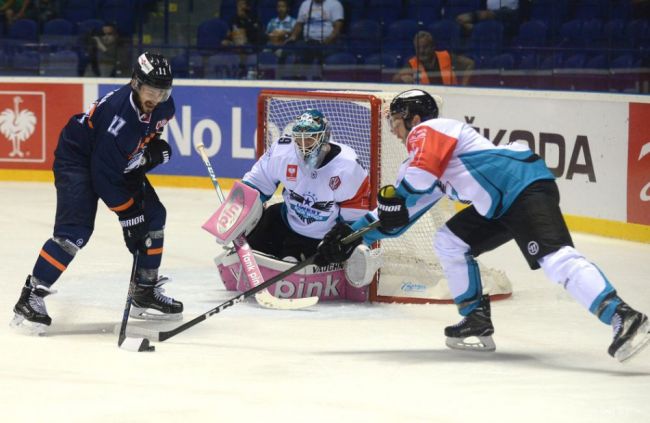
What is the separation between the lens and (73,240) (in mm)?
4703

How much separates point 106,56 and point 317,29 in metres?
1.78

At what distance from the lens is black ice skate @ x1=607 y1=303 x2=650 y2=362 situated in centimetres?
401

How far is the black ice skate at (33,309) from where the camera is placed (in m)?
4.72

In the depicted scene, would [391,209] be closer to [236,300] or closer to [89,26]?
[236,300]

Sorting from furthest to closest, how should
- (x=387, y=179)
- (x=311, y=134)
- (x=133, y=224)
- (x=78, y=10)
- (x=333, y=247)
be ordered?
(x=78, y=10) → (x=387, y=179) → (x=311, y=134) → (x=133, y=224) → (x=333, y=247)

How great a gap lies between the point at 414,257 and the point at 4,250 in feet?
7.87

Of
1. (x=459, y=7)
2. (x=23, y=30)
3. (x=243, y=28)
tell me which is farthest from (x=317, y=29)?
(x=23, y=30)

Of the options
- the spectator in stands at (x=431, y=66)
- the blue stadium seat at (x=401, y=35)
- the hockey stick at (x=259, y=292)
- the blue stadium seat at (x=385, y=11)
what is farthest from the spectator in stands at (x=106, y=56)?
the hockey stick at (x=259, y=292)

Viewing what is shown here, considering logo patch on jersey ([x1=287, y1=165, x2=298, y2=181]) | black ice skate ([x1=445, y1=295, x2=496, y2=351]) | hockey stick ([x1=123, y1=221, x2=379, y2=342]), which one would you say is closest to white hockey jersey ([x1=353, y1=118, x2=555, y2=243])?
hockey stick ([x1=123, y1=221, x2=379, y2=342])

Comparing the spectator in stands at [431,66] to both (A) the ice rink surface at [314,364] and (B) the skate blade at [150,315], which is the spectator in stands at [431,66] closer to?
(A) the ice rink surface at [314,364]

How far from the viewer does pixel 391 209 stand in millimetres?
4359

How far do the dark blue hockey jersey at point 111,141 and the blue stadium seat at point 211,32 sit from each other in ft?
17.1

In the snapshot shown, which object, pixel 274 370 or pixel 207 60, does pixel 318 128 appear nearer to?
pixel 274 370

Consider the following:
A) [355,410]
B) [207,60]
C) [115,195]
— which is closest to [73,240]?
[115,195]
